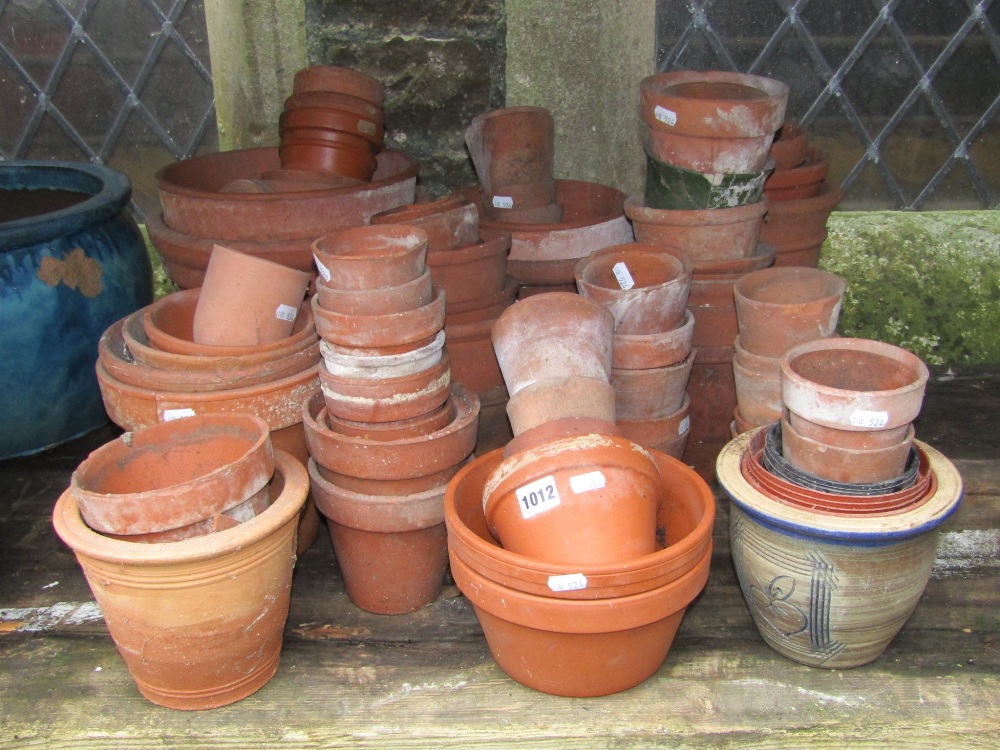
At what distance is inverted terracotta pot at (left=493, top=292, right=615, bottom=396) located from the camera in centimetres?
265

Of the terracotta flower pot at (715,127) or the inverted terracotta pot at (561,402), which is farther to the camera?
the terracotta flower pot at (715,127)

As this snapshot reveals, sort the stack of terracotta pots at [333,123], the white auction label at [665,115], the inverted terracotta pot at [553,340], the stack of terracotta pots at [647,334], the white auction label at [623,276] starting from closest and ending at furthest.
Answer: the inverted terracotta pot at [553,340]
the stack of terracotta pots at [647,334]
the white auction label at [623,276]
the white auction label at [665,115]
the stack of terracotta pots at [333,123]

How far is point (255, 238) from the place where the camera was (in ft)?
10.9

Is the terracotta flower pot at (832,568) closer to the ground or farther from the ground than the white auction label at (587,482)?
closer to the ground

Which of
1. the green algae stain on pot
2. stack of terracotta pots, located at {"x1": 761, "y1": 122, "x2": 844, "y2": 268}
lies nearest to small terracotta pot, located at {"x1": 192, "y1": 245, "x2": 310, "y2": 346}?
stack of terracotta pots, located at {"x1": 761, "y1": 122, "x2": 844, "y2": 268}

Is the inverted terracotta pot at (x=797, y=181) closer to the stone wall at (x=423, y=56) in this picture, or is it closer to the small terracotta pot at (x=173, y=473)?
the stone wall at (x=423, y=56)

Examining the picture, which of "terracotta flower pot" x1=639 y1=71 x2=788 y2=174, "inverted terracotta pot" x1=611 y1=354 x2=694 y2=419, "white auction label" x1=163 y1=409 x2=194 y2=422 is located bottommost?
"inverted terracotta pot" x1=611 y1=354 x2=694 y2=419

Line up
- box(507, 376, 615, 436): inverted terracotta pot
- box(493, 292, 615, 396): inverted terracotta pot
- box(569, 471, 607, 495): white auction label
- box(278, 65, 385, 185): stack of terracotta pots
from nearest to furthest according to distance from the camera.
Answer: box(569, 471, 607, 495): white auction label, box(507, 376, 615, 436): inverted terracotta pot, box(493, 292, 615, 396): inverted terracotta pot, box(278, 65, 385, 185): stack of terracotta pots

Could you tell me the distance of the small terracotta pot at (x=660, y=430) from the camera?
3.08 meters

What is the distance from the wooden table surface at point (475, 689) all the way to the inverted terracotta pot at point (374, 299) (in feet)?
2.91

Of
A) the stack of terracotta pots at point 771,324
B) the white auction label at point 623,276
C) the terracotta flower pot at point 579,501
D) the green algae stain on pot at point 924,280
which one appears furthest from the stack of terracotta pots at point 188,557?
the green algae stain on pot at point 924,280

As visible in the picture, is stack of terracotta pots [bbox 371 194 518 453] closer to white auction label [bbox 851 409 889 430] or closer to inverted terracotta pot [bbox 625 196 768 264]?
inverted terracotta pot [bbox 625 196 768 264]

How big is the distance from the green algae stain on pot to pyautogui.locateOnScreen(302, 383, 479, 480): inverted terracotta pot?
239cm

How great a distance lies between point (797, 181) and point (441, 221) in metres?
1.45
